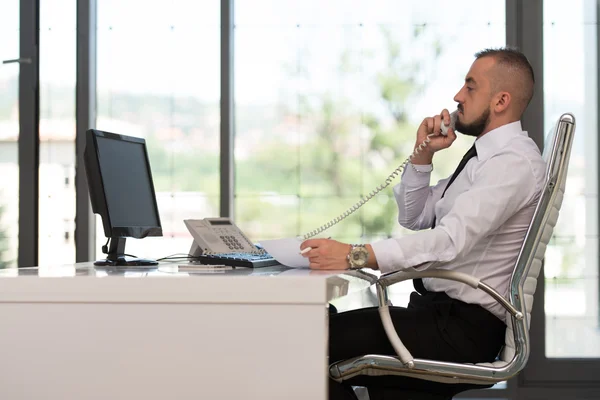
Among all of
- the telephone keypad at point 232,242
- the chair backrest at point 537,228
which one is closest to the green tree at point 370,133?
the telephone keypad at point 232,242

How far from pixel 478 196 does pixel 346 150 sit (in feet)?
7.00

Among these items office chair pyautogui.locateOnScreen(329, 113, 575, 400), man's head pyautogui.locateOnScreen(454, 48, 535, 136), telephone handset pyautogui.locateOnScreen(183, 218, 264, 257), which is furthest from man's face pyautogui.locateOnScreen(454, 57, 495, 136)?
telephone handset pyautogui.locateOnScreen(183, 218, 264, 257)

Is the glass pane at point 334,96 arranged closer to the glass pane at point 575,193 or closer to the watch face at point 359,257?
the glass pane at point 575,193

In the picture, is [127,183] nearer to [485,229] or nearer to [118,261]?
[118,261]

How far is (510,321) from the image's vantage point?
199cm

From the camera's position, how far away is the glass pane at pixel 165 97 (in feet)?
13.5

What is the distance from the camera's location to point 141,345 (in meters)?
1.65

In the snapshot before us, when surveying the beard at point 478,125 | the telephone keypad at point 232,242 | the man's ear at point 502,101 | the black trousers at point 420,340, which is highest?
the man's ear at point 502,101

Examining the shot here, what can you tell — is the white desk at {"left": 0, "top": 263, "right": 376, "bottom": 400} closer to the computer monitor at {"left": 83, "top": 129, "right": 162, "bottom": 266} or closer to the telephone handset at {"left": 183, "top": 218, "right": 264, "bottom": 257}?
the computer monitor at {"left": 83, "top": 129, "right": 162, "bottom": 266}

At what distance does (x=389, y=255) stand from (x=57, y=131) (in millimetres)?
2714

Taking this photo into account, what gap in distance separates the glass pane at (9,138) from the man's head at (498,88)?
2702mm

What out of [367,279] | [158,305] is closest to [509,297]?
[367,279]

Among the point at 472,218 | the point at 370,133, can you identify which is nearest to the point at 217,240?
the point at 472,218

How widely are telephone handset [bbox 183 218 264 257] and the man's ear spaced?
995 mm
